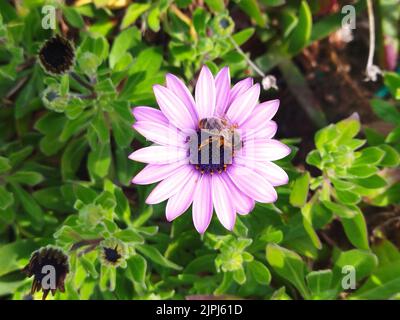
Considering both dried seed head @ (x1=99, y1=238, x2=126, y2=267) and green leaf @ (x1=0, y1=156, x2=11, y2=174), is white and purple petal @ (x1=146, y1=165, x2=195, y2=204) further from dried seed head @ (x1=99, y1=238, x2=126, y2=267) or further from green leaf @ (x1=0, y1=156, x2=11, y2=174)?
green leaf @ (x1=0, y1=156, x2=11, y2=174)

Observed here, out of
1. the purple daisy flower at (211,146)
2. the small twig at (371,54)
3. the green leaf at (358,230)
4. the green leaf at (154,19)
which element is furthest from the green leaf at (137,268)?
the small twig at (371,54)

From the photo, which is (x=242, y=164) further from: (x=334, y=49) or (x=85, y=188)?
(x=334, y=49)

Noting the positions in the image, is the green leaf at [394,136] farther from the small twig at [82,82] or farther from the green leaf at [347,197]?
the small twig at [82,82]

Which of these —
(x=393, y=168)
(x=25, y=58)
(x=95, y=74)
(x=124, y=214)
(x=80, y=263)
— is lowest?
(x=80, y=263)

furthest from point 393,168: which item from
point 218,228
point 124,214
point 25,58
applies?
point 25,58

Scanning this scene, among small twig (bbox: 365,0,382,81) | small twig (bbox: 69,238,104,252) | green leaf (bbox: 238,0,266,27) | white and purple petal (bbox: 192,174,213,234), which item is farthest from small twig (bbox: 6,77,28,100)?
small twig (bbox: 365,0,382,81)

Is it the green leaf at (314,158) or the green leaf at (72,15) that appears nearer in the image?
the green leaf at (314,158)
